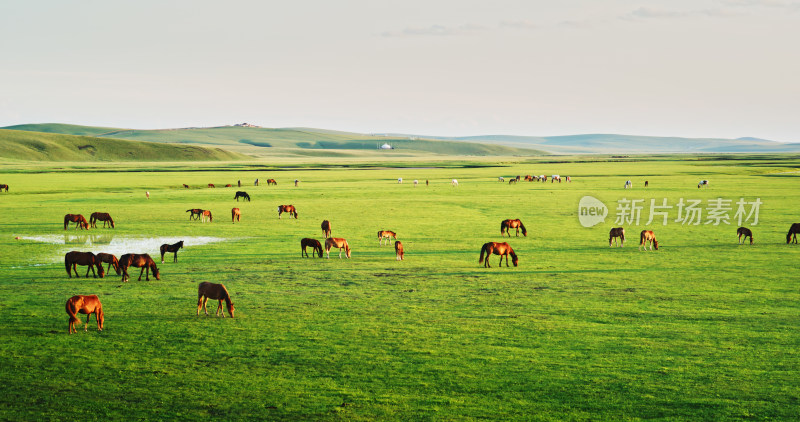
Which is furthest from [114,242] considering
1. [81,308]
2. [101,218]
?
[81,308]

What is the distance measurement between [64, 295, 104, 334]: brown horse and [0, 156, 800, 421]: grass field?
32 cm

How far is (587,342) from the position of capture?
51.1 feet

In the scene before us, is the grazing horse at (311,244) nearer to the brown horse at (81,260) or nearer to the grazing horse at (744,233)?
the brown horse at (81,260)

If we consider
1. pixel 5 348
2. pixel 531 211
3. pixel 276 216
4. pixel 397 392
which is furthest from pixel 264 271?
pixel 531 211

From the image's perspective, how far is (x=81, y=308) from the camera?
16.0 meters

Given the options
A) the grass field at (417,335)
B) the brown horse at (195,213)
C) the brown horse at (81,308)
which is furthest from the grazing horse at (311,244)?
the brown horse at (195,213)

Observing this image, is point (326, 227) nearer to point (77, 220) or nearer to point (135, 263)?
point (135, 263)

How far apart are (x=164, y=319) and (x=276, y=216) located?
29.3 m

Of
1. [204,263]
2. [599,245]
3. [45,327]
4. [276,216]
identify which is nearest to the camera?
[45,327]

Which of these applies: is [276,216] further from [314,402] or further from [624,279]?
[314,402]

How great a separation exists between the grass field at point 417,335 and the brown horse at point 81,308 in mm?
318

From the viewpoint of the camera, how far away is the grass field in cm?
1191

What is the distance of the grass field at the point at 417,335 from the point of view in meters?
11.9

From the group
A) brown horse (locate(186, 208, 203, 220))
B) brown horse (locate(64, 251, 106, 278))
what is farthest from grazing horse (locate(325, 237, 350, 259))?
brown horse (locate(186, 208, 203, 220))
